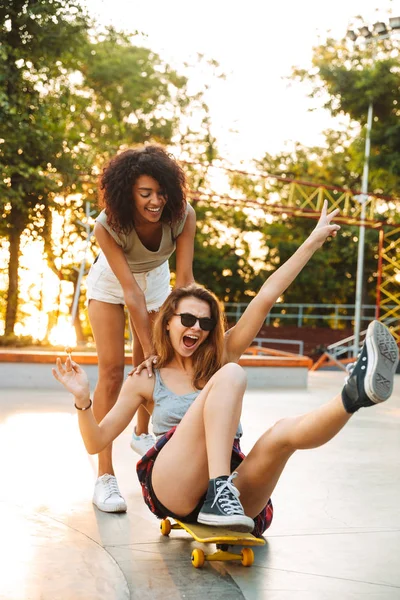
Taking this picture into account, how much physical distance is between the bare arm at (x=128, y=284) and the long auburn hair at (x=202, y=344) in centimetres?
34

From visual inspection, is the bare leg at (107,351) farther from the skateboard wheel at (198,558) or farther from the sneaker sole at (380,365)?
the sneaker sole at (380,365)

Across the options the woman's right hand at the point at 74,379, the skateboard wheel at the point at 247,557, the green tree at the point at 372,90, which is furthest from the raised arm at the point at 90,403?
the green tree at the point at 372,90

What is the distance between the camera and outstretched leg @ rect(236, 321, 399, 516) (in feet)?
7.57

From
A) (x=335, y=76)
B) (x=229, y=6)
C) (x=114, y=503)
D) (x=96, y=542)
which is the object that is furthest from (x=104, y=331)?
(x=229, y=6)

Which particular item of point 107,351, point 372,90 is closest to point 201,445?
point 107,351

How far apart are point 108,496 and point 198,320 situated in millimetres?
952

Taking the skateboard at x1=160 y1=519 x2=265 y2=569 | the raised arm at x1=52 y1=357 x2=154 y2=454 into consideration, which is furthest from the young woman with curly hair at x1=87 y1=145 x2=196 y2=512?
the skateboard at x1=160 y1=519 x2=265 y2=569

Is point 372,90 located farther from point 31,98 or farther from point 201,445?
point 201,445

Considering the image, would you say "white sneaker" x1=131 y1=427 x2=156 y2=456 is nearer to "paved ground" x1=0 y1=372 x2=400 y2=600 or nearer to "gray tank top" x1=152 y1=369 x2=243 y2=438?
"paved ground" x1=0 y1=372 x2=400 y2=600

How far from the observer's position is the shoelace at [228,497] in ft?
8.05

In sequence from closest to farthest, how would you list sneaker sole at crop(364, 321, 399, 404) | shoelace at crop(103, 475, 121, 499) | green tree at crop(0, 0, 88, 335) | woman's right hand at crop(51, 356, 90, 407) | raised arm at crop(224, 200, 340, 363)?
sneaker sole at crop(364, 321, 399, 404) < woman's right hand at crop(51, 356, 90, 407) < raised arm at crop(224, 200, 340, 363) < shoelace at crop(103, 475, 121, 499) < green tree at crop(0, 0, 88, 335)

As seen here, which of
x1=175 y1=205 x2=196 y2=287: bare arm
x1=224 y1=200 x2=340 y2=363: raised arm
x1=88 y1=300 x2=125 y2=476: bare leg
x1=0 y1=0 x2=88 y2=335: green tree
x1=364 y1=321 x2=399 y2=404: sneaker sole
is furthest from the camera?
x1=0 y1=0 x2=88 y2=335: green tree

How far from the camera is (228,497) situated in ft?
8.12

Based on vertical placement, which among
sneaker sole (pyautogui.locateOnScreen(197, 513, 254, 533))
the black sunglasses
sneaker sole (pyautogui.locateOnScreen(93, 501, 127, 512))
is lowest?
sneaker sole (pyautogui.locateOnScreen(93, 501, 127, 512))
